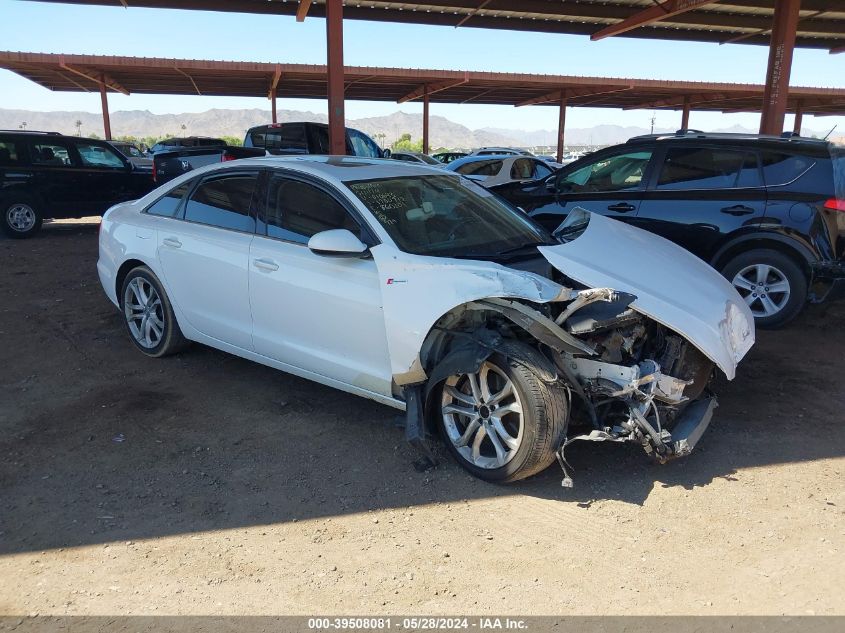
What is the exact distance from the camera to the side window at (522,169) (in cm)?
1312

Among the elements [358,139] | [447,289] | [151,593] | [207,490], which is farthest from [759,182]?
[358,139]

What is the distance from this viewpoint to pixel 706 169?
252 inches

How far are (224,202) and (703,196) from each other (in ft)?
14.9

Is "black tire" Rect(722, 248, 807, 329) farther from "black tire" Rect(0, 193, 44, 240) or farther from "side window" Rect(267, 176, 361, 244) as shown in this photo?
"black tire" Rect(0, 193, 44, 240)

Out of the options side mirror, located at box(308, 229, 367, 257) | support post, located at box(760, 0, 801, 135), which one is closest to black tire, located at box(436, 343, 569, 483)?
side mirror, located at box(308, 229, 367, 257)

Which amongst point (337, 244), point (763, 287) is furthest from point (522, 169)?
point (337, 244)

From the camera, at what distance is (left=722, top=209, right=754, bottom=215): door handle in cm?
615

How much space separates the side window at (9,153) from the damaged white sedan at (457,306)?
27.5 feet

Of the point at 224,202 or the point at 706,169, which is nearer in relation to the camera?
the point at 224,202

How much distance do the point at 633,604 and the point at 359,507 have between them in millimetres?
1387

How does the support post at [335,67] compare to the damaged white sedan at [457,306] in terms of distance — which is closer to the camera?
the damaged white sedan at [457,306]

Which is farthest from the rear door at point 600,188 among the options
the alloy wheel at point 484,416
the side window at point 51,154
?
the side window at point 51,154

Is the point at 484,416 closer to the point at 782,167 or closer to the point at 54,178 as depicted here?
the point at 782,167

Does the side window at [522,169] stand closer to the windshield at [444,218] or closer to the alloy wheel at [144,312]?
the windshield at [444,218]
